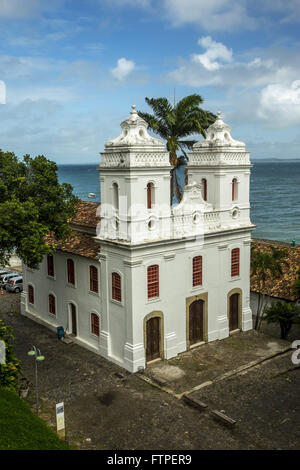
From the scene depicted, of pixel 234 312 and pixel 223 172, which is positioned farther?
pixel 234 312

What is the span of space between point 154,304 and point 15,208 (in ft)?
30.3

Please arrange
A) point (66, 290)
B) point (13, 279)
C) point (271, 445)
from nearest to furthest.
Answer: point (271, 445) < point (66, 290) < point (13, 279)

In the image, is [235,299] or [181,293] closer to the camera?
[181,293]

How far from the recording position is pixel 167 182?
25.5 metres

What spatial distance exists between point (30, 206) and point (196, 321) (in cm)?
1238

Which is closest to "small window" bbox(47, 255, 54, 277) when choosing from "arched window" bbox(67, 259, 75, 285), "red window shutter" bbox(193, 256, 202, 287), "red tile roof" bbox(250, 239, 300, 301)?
"arched window" bbox(67, 259, 75, 285)

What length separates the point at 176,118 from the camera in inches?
1351

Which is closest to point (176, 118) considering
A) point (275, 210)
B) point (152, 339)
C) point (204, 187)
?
point (204, 187)

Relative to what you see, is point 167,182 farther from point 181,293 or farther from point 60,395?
point 60,395

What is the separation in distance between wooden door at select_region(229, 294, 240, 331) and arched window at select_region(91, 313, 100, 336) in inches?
347

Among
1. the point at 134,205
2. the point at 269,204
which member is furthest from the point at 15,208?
the point at 269,204

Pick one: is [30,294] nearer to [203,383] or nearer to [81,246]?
[81,246]

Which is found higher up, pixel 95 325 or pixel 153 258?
pixel 153 258

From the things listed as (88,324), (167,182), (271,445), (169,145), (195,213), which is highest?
(169,145)
